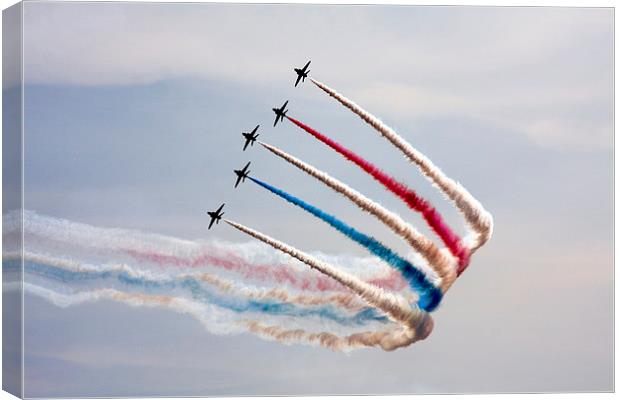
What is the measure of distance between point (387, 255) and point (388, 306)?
70cm

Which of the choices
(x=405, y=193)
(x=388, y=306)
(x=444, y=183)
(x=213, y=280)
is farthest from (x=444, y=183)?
(x=213, y=280)

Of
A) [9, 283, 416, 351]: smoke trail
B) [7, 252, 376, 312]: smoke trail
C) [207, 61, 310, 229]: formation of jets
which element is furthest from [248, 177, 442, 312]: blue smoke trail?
[7, 252, 376, 312]: smoke trail

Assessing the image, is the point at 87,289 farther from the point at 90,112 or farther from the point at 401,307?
the point at 401,307

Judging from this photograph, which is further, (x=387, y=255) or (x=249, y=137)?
(x=387, y=255)

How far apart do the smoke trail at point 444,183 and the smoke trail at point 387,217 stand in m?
0.35

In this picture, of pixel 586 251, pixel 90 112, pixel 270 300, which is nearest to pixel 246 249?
pixel 270 300

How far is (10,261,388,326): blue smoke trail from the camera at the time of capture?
84.7 ft

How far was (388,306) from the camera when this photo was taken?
26703 mm

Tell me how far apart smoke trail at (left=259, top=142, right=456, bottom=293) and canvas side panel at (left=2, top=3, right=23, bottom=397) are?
3.31m

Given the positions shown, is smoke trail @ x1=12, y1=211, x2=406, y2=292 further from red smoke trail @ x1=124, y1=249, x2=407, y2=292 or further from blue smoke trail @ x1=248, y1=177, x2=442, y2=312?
blue smoke trail @ x1=248, y1=177, x2=442, y2=312

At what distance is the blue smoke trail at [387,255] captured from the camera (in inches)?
1040

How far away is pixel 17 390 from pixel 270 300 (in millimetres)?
3575

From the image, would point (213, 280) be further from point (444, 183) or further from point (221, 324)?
point (444, 183)

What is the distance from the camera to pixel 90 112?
1024 inches
